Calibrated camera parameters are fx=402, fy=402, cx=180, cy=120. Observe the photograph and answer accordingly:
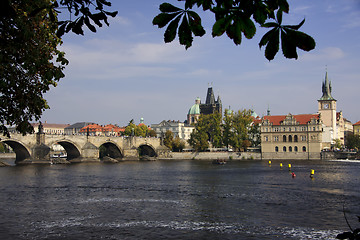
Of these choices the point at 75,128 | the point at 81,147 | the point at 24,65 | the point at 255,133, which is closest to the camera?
the point at 24,65

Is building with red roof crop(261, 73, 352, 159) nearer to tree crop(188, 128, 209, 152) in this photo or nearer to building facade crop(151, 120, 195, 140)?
tree crop(188, 128, 209, 152)

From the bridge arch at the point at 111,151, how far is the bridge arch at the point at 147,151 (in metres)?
8.77

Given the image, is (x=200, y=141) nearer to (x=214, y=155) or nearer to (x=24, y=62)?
(x=214, y=155)

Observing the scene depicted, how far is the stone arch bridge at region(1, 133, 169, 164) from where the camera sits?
265ft

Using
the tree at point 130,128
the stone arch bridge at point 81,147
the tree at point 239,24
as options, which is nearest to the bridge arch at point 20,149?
the stone arch bridge at point 81,147

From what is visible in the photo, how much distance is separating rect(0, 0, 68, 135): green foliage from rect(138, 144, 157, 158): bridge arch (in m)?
97.6

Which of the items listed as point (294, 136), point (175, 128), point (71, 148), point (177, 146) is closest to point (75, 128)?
point (175, 128)

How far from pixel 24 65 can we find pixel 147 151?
106 metres

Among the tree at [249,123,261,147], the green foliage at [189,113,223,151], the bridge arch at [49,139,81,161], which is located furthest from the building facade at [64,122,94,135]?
the tree at [249,123,261,147]

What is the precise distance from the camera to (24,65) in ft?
35.5

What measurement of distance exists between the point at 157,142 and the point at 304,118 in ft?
132

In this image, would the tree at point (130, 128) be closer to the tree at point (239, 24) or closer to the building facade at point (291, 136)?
the building facade at point (291, 136)

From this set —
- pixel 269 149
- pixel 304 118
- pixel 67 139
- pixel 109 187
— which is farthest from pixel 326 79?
pixel 109 187

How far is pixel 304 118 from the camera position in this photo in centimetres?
10425
